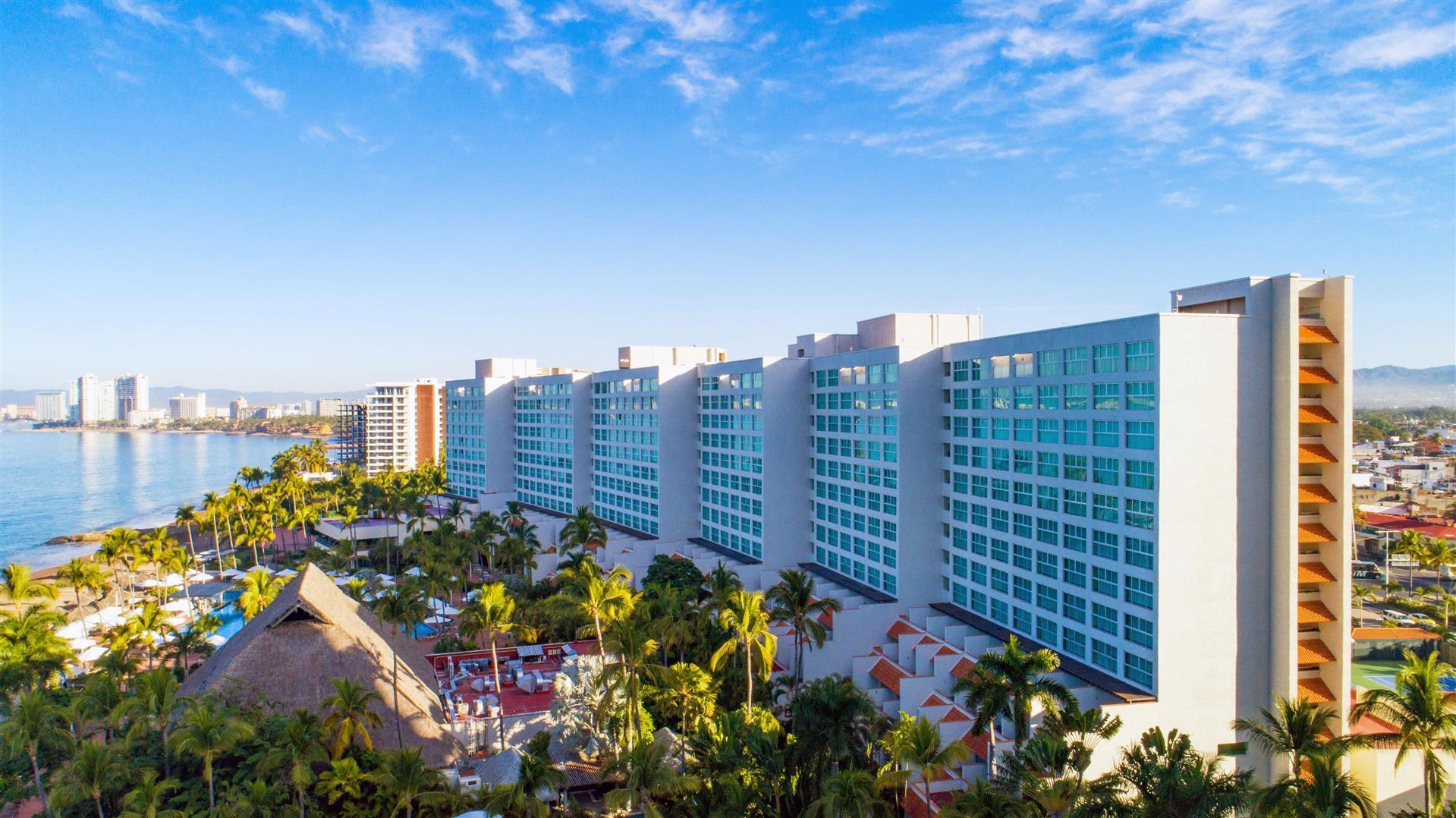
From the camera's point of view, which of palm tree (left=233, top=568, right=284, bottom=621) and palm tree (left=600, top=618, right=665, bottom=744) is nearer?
palm tree (left=600, top=618, right=665, bottom=744)

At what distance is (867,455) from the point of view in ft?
169

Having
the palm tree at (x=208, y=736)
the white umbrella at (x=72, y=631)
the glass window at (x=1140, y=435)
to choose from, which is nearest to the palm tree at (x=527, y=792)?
the palm tree at (x=208, y=736)

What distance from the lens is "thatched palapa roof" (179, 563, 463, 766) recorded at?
110 feet

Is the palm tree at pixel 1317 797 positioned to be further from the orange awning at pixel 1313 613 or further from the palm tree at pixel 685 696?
the palm tree at pixel 685 696

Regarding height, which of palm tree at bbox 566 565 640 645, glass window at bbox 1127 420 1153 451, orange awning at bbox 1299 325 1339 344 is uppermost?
orange awning at bbox 1299 325 1339 344

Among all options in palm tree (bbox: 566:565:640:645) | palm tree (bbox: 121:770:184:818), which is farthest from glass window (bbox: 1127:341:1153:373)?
palm tree (bbox: 121:770:184:818)

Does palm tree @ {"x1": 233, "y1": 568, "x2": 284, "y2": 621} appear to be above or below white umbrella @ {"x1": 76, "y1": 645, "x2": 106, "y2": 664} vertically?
above

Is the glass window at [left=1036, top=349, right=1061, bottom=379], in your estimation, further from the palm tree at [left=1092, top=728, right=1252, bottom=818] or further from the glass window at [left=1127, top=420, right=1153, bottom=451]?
the palm tree at [left=1092, top=728, right=1252, bottom=818]

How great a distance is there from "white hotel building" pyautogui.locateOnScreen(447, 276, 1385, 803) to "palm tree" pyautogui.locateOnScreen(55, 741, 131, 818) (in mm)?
29525

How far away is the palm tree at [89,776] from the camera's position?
26000 millimetres

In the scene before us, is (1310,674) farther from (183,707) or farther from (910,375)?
(183,707)

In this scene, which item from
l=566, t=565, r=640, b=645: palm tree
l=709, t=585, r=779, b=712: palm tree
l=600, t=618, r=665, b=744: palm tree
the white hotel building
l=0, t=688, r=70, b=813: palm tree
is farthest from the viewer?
l=566, t=565, r=640, b=645: palm tree

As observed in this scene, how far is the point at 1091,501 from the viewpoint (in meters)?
36.6

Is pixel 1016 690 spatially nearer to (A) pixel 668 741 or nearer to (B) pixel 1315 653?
(A) pixel 668 741
